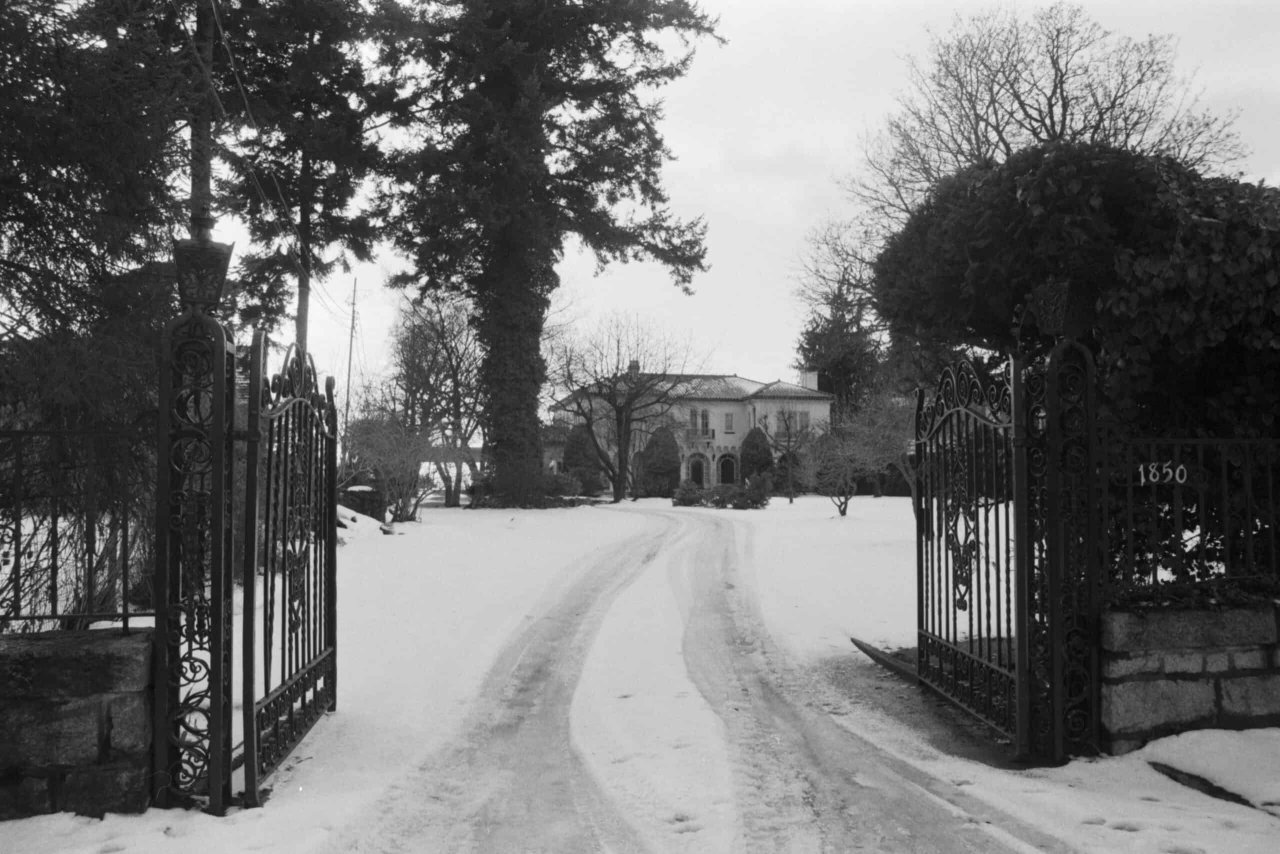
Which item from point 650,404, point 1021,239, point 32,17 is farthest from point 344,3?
point 650,404

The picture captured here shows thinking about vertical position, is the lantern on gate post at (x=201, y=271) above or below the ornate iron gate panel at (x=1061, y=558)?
above

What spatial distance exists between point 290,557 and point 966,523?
4217 millimetres

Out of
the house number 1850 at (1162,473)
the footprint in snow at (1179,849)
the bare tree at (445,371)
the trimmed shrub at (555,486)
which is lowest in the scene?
the footprint in snow at (1179,849)

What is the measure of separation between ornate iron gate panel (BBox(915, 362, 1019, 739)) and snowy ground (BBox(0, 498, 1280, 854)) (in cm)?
48

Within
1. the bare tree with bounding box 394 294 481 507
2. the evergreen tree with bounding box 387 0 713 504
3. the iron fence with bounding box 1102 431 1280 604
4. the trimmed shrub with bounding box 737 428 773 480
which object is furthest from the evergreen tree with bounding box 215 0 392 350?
the trimmed shrub with bounding box 737 428 773 480

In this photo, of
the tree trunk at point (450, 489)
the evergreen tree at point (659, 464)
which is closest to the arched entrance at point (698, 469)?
the evergreen tree at point (659, 464)

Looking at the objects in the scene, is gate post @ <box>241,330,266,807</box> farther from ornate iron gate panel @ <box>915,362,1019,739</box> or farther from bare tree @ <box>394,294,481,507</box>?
bare tree @ <box>394,294,481,507</box>

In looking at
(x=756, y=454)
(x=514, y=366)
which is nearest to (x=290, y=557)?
(x=514, y=366)

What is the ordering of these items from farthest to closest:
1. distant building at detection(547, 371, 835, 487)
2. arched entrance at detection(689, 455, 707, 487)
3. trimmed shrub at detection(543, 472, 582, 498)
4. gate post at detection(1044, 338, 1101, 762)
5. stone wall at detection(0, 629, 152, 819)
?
arched entrance at detection(689, 455, 707, 487), distant building at detection(547, 371, 835, 487), trimmed shrub at detection(543, 472, 582, 498), gate post at detection(1044, 338, 1101, 762), stone wall at detection(0, 629, 152, 819)

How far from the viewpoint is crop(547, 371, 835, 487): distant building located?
2373 inches

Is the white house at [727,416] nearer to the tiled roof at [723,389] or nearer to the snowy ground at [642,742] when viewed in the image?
the tiled roof at [723,389]

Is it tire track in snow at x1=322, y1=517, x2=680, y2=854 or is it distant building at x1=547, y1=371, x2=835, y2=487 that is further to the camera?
distant building at x1=547, y1=371, x2=835, y2=487

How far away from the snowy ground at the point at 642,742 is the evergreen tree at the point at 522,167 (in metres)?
12.0

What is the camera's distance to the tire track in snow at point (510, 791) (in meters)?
4.18
